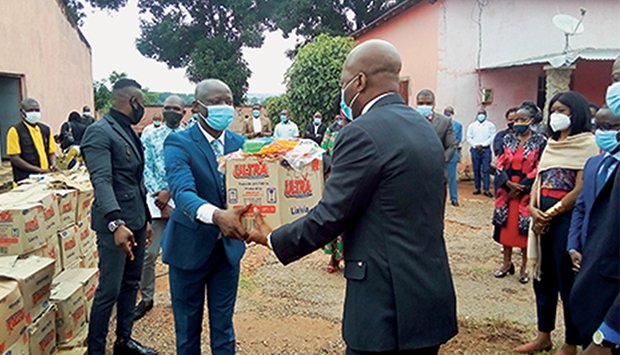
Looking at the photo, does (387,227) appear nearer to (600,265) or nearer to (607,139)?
(600,265)

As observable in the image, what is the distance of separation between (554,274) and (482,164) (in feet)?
26.3

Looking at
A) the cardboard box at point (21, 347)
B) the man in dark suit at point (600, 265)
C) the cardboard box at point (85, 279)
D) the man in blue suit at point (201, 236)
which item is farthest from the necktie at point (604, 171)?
the cardboard box at point (85, 279)

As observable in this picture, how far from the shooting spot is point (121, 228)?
125 inches

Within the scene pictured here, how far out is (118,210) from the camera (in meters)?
3.22

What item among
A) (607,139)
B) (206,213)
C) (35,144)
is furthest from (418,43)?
(206,213)

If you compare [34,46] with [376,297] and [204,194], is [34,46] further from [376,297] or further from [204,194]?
[376,297]

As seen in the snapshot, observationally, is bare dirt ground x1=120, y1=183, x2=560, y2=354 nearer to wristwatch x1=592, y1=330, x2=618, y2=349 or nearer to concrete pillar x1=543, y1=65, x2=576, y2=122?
wristwatch x1=592, y1=330, x2=618, y2=349

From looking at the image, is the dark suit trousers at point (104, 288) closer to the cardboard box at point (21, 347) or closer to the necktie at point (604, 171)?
the cardboard box at point (21, 347)

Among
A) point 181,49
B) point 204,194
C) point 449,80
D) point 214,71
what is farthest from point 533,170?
point 181,49

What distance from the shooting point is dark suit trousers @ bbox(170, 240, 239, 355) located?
2.96m

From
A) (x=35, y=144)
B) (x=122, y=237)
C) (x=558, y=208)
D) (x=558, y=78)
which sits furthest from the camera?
(x=558, y=78)

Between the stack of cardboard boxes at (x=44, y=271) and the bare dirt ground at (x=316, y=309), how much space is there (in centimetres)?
75

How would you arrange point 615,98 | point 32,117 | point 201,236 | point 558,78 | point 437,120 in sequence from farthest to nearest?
point 558,78 → point 437,120 → point 32,117 → point 201,236 → point 615,98

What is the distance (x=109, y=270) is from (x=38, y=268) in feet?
1.44
